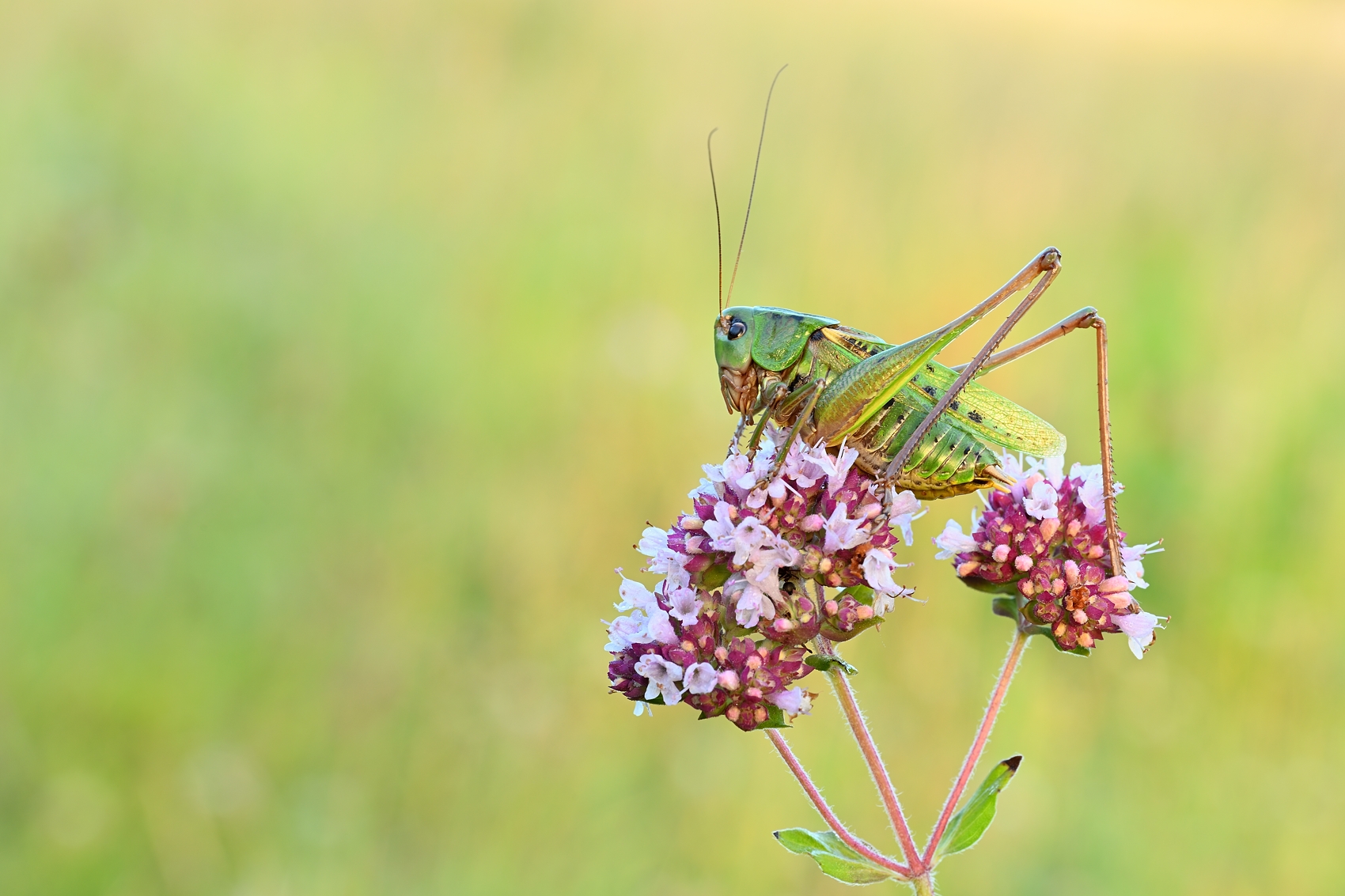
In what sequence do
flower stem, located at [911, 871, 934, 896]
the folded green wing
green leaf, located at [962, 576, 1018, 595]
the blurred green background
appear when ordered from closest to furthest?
flower stem, located at [911, 871, 934, 896], green leaf, located at [962, 576, 1018, 595], the folded green wing, the blurred green background

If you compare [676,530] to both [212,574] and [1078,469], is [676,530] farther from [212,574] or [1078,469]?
[212,574]

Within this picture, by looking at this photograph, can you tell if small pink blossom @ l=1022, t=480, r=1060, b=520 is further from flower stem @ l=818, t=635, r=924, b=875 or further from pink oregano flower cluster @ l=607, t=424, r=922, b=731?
flower stem @ l=818, t=635, r=924, b=875

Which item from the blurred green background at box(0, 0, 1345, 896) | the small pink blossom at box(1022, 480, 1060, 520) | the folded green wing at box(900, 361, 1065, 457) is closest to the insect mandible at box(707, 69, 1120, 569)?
the folded green wing at box(900, 361, 1065, 457)

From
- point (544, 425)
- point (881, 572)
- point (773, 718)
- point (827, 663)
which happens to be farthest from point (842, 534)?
point (544, 425)

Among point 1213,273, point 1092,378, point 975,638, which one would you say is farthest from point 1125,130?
point 975,638

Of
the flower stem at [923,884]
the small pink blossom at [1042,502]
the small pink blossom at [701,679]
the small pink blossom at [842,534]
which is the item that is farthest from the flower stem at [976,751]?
the small pink blossom at [701,679]

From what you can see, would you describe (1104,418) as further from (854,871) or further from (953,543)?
(854,871)
